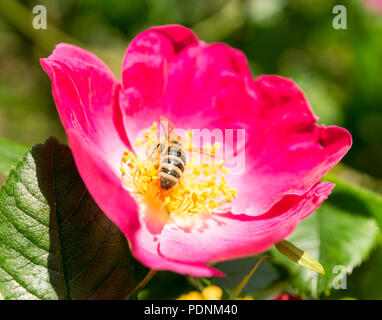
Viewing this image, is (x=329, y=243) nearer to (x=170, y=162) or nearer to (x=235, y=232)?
(x=235, y=232)

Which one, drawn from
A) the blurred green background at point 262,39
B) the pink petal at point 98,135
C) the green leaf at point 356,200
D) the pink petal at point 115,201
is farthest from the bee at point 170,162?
the blurred green background at point 262,39

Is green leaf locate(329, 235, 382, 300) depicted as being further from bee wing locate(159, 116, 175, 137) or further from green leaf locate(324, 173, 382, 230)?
bee wing locate(159, 116, 175, 137)

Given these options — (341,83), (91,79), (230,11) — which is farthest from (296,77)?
(91,79)

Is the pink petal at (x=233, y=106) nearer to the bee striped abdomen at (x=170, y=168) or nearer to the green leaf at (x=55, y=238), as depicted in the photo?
the bee striped abdomen at (x=170, y=168)

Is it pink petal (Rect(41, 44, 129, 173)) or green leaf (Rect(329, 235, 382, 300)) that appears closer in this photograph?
pink petal (Rect(41, 44, 129, 173))

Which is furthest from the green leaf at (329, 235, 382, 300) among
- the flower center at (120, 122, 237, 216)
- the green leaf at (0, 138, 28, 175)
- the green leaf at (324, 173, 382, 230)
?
the green leaf at (0, 138, 28, 175)

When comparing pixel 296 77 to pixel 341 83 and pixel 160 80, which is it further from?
pixel 160 80

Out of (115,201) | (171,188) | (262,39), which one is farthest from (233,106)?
(262,39)
